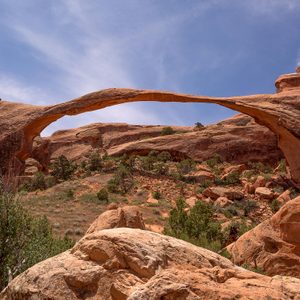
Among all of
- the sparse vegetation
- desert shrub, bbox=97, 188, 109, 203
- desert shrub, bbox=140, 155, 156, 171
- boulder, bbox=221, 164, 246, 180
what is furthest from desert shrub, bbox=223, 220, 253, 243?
the sparse vegetation

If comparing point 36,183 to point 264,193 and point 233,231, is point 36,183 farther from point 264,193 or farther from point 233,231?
point 233,231

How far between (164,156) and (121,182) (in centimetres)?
938

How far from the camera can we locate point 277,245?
9.23m

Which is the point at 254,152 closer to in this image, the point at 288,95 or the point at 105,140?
the point at 105,140

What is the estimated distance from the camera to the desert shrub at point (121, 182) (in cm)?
2354

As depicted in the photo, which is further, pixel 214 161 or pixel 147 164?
pixel 214 161

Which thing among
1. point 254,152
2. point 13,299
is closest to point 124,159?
point 254,152

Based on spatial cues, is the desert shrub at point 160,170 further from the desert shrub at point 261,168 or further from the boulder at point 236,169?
the desert shrub at point 261,168

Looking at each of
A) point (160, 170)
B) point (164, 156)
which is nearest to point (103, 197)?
point (160, 170)

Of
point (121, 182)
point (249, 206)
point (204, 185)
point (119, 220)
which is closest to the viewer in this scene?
point (119, 220)

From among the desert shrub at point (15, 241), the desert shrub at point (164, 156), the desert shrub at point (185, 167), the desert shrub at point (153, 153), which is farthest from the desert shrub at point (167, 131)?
the desert shrub at point (15, 241)

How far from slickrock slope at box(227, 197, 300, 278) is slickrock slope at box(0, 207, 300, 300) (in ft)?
16.2

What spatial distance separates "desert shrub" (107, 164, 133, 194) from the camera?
927 inches

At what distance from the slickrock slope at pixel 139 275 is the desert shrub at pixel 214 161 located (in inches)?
1124
